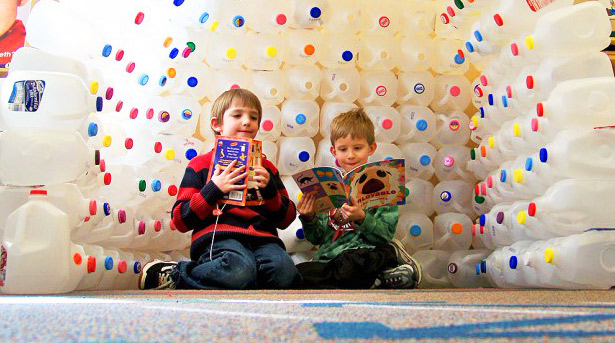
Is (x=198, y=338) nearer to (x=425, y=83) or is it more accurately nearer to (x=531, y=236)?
(x=531, y=236)

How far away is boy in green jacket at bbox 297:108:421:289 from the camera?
75.8 inches

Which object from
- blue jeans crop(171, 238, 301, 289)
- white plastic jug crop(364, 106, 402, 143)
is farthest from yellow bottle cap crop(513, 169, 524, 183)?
blue jeans crop(171, 238, 301, 289)

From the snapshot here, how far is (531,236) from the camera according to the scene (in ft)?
5.87

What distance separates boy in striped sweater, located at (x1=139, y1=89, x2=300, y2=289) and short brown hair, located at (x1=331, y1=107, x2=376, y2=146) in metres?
0.24

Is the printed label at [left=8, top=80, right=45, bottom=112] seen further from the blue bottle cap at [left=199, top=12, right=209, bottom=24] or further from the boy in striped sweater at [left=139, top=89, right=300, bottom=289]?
the blue bottle cap at [left=199, top=12, right=209, bottom=24]

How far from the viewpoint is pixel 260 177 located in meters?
1.81

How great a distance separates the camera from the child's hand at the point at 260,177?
1.81 m

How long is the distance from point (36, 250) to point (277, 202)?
0.69 m

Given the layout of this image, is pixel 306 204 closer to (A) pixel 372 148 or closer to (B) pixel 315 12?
(A) pixel 372 148

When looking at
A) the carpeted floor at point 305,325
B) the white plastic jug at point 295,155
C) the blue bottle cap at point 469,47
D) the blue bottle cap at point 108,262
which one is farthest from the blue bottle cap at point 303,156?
the carpeted floor at point 305,325

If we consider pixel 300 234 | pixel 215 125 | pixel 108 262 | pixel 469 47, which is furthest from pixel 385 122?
pixel 108 262

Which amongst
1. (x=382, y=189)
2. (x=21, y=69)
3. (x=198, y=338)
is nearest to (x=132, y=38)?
(x=21, y=69)

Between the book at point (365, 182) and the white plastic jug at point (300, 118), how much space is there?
359 millimetres

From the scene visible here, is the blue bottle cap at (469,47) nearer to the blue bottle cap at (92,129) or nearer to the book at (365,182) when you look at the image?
the book at (365,182)
